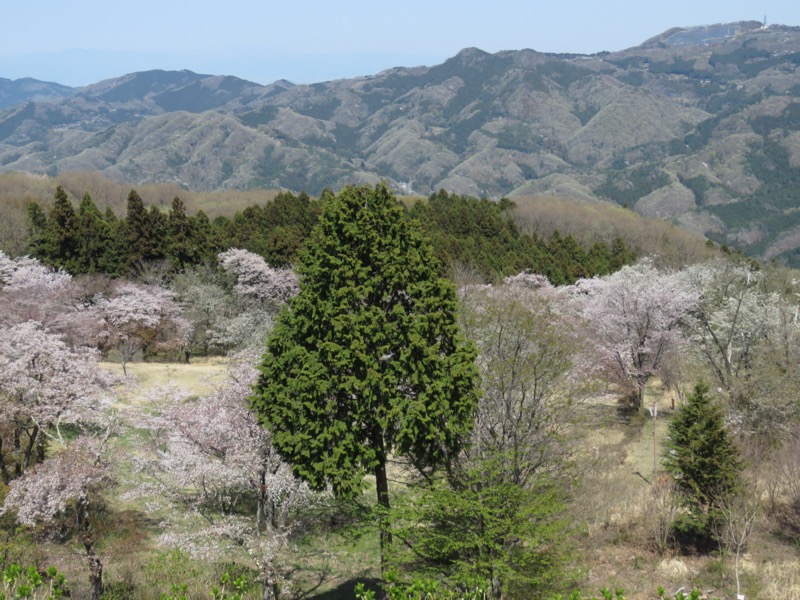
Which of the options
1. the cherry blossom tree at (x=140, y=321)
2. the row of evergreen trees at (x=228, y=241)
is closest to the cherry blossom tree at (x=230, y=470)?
the cherry blossom tree at (x=140, y=321)

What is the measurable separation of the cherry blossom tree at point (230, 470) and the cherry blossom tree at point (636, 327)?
804 inches

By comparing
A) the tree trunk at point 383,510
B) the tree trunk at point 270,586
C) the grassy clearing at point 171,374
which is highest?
the tree trunk at point 383,510

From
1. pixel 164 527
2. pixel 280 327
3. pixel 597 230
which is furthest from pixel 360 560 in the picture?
pixel 597 230

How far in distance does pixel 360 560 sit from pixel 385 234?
1160 centimetres

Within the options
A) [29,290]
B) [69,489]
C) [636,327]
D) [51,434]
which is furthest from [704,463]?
[29,290]

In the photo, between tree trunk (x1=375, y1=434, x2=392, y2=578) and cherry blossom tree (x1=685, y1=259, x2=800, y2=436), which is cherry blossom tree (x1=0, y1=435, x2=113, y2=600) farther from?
cherry blossom tree (x1=685, y1=259, x2=800, y2=436)

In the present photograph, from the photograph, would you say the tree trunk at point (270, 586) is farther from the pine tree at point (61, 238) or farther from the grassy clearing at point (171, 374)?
the pine tree at point (61, 238)

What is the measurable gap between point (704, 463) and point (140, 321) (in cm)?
3654

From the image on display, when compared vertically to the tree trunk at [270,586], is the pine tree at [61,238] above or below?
above

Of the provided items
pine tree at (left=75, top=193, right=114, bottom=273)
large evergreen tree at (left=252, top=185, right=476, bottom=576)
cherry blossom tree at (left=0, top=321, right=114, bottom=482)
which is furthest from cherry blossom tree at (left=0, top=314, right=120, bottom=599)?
pine tree at (left=75, top=193, right=114, bottom=273)

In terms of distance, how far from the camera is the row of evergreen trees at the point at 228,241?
163 ft

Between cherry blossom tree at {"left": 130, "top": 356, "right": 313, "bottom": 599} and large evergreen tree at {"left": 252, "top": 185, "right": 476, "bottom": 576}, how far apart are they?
7.52 ft

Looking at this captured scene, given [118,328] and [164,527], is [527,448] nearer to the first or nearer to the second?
[164,527]

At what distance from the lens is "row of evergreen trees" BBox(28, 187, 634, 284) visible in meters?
49.5
